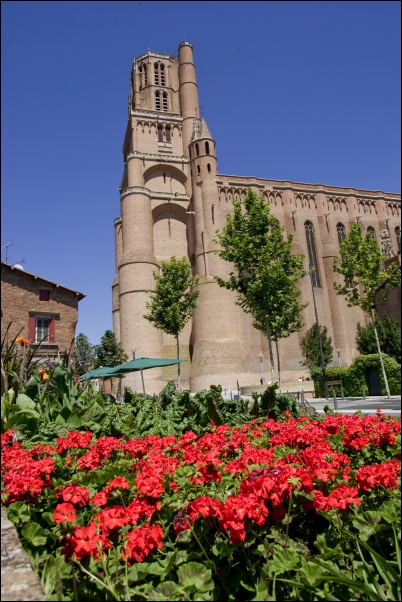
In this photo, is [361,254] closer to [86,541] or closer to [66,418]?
[66,418]

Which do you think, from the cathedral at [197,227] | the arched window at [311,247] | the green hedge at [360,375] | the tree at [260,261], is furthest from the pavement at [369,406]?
the arched window at [311,247]

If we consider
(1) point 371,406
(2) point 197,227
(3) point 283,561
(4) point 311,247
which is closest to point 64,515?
(3) point 283,561

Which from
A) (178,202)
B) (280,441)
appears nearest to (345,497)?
(280,441)

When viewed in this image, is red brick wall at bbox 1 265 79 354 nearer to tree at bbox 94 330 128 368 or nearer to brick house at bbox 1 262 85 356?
brick house at bbox 1 262 85 356

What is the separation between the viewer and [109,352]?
3478 centimetres

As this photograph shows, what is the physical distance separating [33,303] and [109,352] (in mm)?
12862

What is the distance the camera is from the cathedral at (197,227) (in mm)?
34219

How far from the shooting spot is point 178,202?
132 ft

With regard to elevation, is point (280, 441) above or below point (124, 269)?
below

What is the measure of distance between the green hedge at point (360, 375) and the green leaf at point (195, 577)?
18876 mm

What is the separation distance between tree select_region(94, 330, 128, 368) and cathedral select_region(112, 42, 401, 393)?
0.76 metres

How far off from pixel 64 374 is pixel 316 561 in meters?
5.02

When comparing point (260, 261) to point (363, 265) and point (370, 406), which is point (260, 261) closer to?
point (363, 265)

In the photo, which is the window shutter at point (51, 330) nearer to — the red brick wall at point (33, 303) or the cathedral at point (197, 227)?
the red brick wall at point (33, 303)
